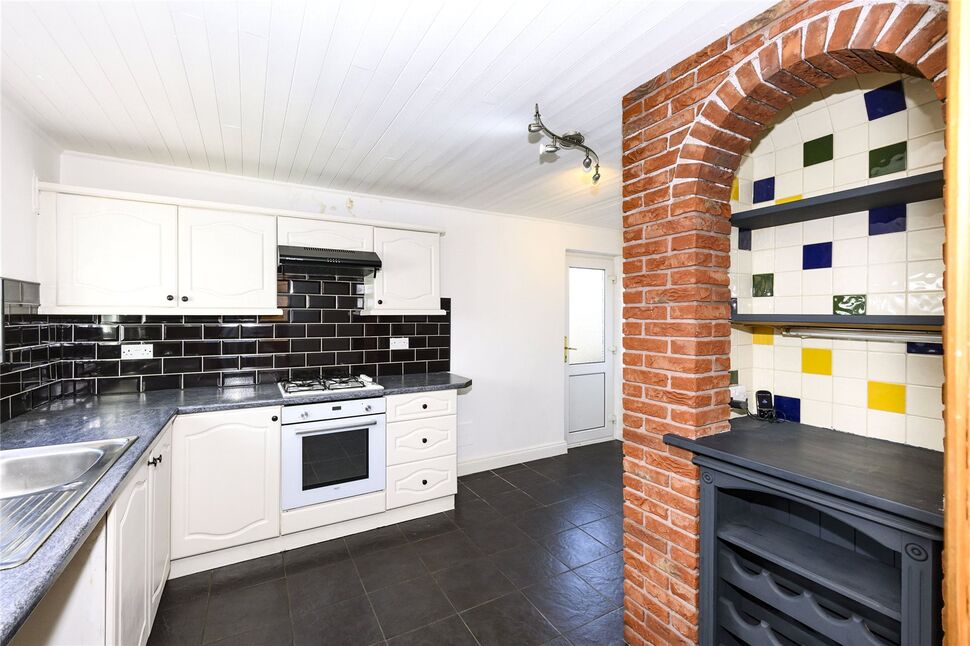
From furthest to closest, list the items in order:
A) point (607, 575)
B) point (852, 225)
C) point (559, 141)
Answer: point (607, 575) < point (559, 141) < point (852, 225)

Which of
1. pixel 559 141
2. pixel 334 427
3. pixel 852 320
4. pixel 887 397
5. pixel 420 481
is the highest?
pixel 559 141

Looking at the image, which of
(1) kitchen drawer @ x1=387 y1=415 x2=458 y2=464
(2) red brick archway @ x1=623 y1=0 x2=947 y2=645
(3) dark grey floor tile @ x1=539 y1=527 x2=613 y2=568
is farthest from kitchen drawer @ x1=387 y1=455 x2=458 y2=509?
(2) red brick archway @ x1=623 y1=0 x2=947 y2=645

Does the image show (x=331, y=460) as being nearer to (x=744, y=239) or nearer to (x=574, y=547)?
(x=574, y=547)

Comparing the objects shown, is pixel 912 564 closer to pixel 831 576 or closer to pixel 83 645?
pixel 831 576

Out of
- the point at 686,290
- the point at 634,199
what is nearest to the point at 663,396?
the point at 686,290

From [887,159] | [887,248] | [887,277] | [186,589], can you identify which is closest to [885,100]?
[887,159]

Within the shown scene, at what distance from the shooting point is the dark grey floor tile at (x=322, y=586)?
7.13 feet

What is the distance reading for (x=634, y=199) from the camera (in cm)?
189

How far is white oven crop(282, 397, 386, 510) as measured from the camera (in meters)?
2.60

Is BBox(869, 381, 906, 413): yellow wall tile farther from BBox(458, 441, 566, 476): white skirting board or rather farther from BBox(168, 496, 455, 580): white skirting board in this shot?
BBox(458, 441, 566, 476): white skirting board

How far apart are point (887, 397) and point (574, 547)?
1850 millimetres

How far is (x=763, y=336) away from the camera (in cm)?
198

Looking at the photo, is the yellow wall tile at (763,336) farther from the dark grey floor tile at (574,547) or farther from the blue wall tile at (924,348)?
the dark grey floor tile at (574,547)

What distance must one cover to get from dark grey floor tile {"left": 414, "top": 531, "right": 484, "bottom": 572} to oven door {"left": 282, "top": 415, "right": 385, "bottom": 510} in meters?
0.50
